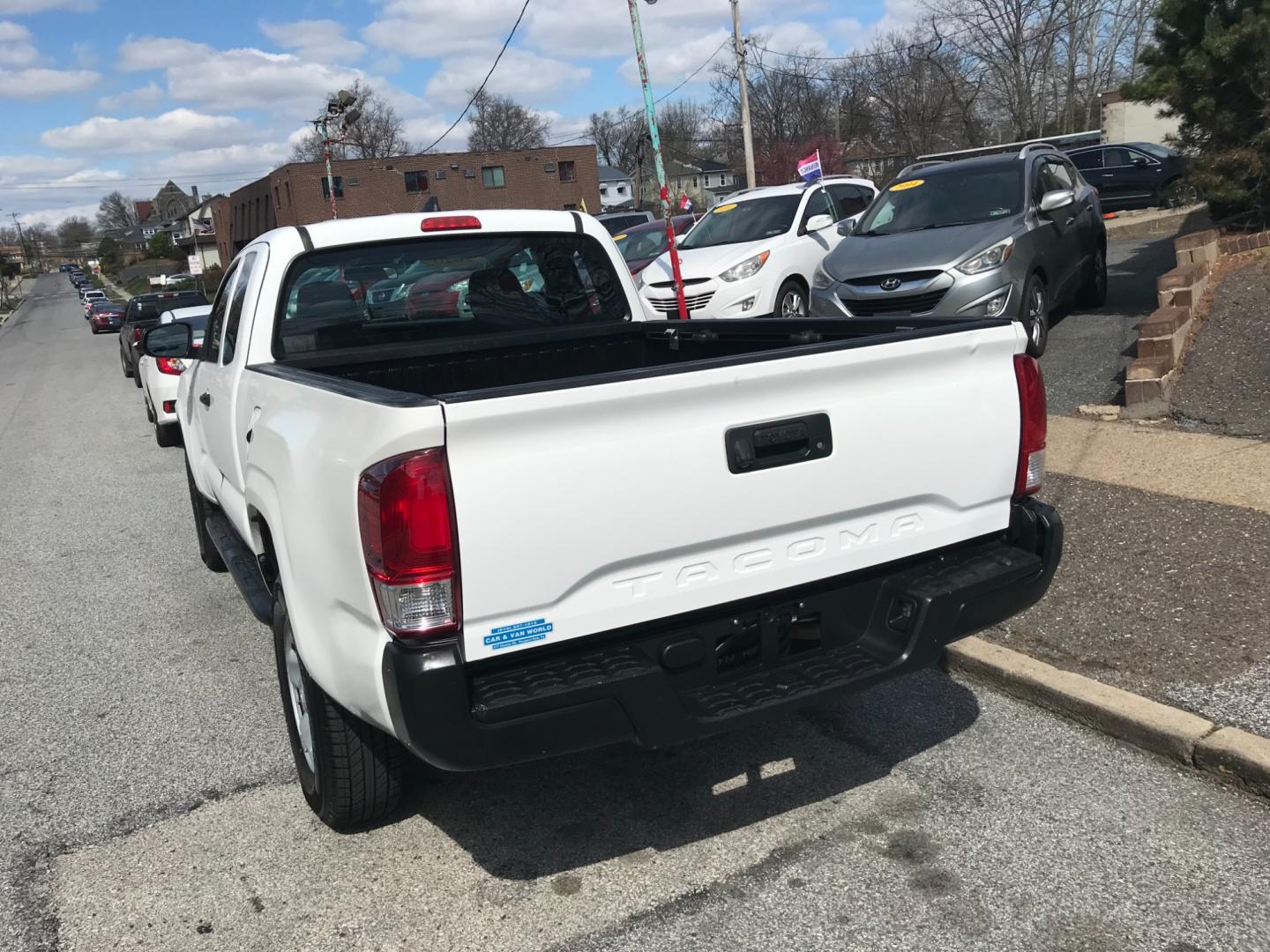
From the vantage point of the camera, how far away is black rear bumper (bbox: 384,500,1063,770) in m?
2.73

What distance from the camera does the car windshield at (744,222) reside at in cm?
1263

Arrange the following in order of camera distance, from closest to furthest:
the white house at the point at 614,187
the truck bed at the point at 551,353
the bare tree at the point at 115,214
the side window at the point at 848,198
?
the truck bed at the point at 551,353 → the side window at the point at 848,198 → the white house at the point at 614,187 → the bare tree at the point at 115,214

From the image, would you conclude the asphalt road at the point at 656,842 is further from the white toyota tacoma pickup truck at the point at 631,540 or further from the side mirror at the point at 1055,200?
the side mirror at the point at 1055,200

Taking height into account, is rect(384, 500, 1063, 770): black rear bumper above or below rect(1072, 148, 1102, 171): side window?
below

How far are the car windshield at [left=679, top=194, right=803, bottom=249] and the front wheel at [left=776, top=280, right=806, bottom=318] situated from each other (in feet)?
2.29

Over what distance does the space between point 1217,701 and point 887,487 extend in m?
1.69

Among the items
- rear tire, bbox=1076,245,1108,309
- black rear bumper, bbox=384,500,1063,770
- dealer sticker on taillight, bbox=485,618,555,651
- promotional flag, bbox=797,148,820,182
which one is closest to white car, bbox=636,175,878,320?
rear tire, bbox=1076,245,1108,309

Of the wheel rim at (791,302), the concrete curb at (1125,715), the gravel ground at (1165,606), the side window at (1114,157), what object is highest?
the side window at (1114,157)

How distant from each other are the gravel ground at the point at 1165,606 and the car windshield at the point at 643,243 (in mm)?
10491

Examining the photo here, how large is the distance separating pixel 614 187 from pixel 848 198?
84.3 meters

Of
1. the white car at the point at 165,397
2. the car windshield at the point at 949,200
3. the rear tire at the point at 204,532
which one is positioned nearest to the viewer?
the rear tire at the point at 204,532

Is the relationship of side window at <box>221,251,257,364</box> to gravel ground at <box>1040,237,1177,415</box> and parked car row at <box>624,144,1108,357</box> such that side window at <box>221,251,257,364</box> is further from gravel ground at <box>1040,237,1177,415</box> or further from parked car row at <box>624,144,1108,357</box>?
gravel ground at <box>1040,237,1177,415</box>

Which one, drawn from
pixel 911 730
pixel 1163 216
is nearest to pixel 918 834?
pixel 911 730

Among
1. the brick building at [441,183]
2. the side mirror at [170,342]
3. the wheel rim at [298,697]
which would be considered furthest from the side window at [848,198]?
the brick building at [441,183]
